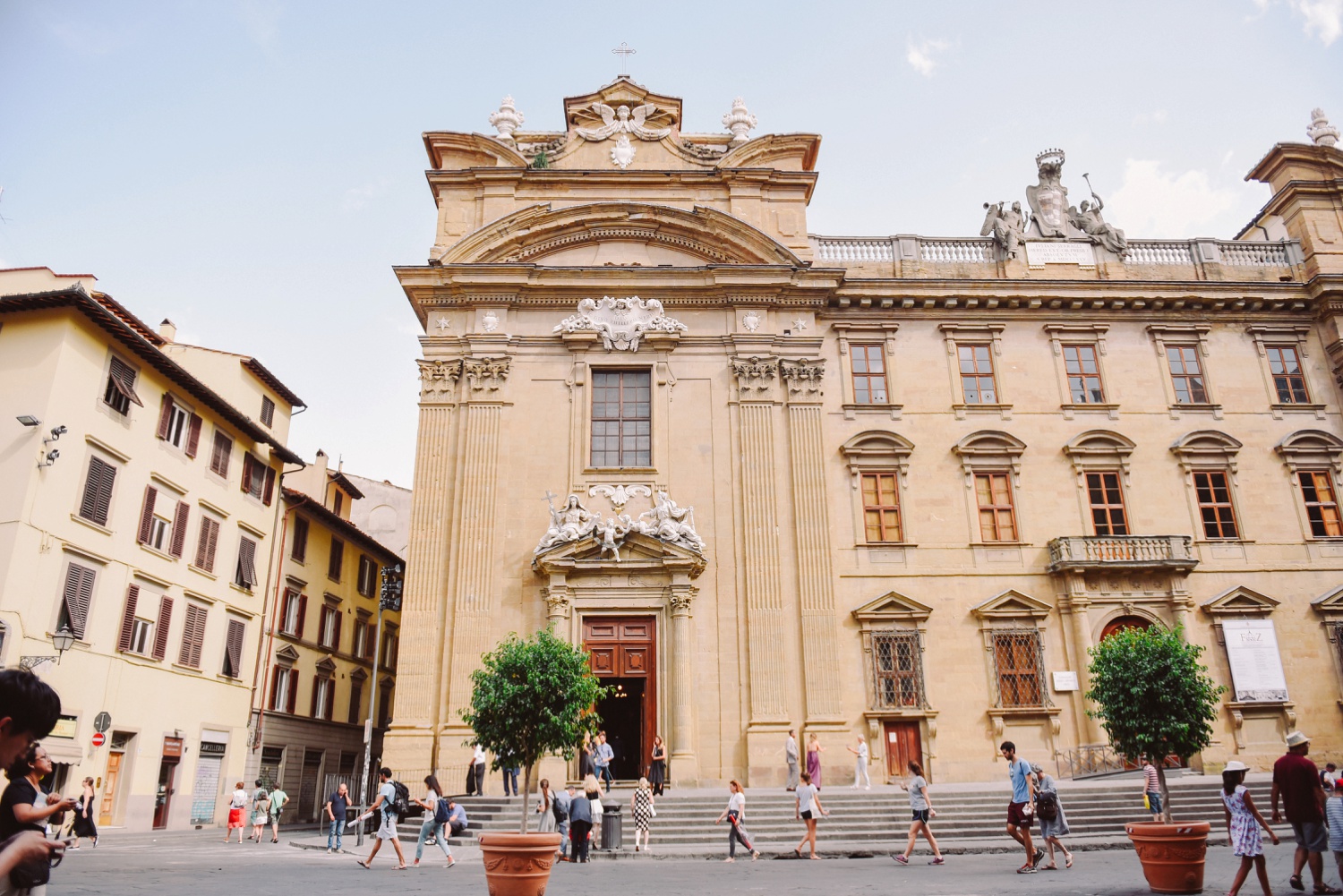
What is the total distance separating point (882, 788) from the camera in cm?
2270

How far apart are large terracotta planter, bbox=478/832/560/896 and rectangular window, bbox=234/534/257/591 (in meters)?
24.0

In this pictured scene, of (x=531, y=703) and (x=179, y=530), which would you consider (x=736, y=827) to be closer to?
(x=531, y=703)

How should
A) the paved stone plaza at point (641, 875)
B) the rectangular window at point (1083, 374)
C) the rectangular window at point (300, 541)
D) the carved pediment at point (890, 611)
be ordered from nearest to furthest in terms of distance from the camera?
the paved stone plaza at point (641, 875) → the carved pediment at point (890, 611) → the rectangular window at point (1083, 374) → the rectangular window at point (300, 541)

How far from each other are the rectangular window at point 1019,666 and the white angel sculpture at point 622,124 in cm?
1826

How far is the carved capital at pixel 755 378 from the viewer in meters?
27.3

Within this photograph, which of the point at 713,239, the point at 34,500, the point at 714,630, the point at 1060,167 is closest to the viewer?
the point at 34,500

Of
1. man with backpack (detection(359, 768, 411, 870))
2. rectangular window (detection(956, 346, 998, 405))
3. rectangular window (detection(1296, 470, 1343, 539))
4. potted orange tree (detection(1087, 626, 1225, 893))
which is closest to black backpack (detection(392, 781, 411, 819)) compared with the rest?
man with backpack (detection(359, 768, 411, 870))

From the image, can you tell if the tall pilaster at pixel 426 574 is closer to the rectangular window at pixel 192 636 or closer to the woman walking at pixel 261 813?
the woman walking at pixel 261 813

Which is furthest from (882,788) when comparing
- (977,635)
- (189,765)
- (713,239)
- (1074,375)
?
(189,765)

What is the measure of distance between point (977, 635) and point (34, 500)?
77.8ft

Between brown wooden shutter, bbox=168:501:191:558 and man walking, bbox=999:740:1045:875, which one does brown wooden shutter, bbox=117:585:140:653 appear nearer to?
brown wooden shutter, bbox=168:501:191:558

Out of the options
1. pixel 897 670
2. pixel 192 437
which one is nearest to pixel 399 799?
pixel 897 670

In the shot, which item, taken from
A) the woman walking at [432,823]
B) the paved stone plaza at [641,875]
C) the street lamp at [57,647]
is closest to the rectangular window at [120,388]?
the street lamp at [57,647]

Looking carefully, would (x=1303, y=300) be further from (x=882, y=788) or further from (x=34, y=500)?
(x=34, y=500)
